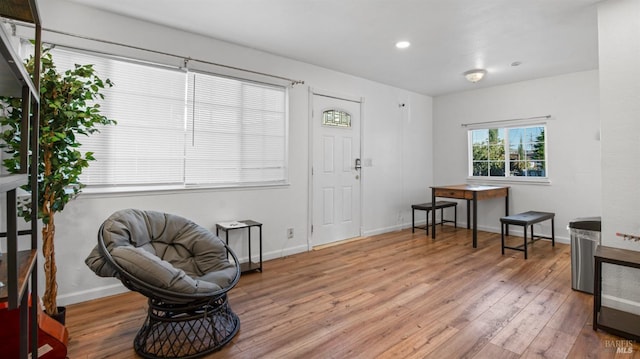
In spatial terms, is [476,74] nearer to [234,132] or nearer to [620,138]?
[620,138]

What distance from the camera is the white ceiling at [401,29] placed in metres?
2.73

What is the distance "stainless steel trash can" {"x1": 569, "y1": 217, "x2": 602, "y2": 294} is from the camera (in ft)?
9.42

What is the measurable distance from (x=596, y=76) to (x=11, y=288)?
20.2 ft

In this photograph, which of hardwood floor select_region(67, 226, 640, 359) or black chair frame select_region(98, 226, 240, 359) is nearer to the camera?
black chair frame select_region(98, 226, 240, 359)

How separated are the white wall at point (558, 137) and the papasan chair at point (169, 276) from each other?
192 inches

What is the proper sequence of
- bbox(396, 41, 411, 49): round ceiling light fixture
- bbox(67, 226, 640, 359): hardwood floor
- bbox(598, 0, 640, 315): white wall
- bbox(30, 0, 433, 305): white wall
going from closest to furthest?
bbox(67, 226, 640, 359): hardwood floor < bbox(598, 0, 640, 315): white wall < bbox(30, 0, 433, 305): white wall < bbox(396, 41, 411, 49): round ceiling light fixture

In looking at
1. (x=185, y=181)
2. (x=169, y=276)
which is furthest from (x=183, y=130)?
(x=169, y=276)

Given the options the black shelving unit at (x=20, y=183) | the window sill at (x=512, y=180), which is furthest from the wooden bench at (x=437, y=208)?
the black shelving unit at (x=20, y=183)

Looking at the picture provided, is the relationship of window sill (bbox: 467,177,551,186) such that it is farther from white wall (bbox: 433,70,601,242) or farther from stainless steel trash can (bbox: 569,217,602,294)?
stainless steel trash can (bbox: 569,217,602,294)

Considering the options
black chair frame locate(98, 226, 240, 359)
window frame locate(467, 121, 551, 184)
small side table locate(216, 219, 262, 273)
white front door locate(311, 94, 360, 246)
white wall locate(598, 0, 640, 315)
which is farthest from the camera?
window frame locate(467, 121, 551, 184)

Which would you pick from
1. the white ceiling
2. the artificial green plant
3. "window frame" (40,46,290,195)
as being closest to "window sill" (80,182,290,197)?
"window frame" (40,46,290,195)

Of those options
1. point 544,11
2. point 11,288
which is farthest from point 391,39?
point 11,288

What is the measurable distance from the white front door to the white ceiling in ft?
2.11

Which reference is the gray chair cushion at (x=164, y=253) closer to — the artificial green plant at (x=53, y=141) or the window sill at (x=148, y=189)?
the artificial green plant at (x=53, y=141)
